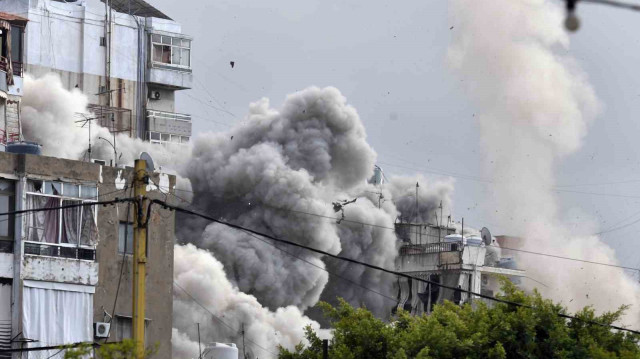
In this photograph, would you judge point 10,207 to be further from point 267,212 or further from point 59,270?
point 267,212

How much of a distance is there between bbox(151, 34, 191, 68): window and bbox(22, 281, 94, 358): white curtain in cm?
5278

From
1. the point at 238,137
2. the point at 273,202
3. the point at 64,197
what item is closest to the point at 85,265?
the point at 64,197

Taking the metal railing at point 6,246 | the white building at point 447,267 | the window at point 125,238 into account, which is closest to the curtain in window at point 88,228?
the window at point 125,238

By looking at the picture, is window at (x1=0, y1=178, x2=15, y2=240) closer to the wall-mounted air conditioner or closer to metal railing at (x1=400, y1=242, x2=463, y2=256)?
metal railing at (x1=400, y1=242, x2=463, y2=256)

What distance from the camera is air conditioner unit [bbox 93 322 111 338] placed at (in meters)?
44.0

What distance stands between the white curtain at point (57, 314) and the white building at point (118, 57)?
44339 millimetres

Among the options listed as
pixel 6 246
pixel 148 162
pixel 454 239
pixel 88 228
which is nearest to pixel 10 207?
pixel 6 246

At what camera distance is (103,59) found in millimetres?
91500

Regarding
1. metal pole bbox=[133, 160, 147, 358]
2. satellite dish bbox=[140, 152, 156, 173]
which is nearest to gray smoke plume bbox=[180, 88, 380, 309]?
satellite dish bbox=[140, 152, 156, 173]

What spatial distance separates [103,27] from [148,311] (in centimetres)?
4802

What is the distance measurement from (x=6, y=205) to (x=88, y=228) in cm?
283

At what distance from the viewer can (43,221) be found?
141ft

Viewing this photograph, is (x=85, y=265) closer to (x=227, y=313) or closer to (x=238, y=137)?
(x=227, y=313)

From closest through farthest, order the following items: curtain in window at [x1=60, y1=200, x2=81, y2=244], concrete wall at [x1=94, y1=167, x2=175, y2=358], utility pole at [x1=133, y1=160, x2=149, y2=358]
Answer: utility pole at [x1=133, y1=160, x2=149, y2=358] < curtain in window at [x1=60, y1=200, x2=81, y2=244] < concrete wall at [x1=94, y1=167, x2=175, y2=358]
